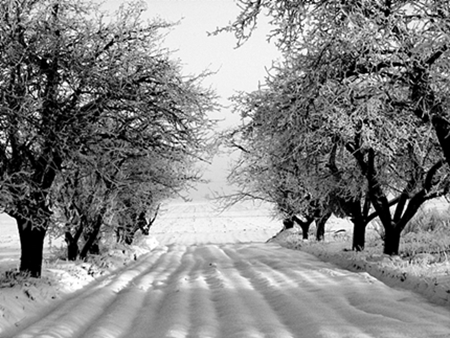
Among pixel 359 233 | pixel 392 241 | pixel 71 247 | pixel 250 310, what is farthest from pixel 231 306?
pixel 71 247

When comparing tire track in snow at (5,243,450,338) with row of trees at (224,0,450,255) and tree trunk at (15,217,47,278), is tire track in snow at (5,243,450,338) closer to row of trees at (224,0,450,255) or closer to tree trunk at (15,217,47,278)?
tree trunk at (15,217,47,278)

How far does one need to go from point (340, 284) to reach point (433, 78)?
14.9 ft

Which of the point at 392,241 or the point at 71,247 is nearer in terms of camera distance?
the point at 392,241

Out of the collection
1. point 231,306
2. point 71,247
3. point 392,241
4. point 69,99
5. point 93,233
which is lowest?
point 71,247

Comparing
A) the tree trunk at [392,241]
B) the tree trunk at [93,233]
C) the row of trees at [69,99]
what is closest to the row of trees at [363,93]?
the tree trunk at [392,241]

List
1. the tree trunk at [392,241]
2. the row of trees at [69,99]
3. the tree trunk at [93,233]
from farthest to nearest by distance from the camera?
the tree trunk at [93,233]
the tree trunk at [392,241]
the row of trees at [69,99]

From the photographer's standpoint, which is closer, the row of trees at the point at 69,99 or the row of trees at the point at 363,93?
the row of trees at the point at 363,93

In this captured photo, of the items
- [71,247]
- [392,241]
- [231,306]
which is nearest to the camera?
[231,306]

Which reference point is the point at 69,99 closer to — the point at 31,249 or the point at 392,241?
the point at 31,249

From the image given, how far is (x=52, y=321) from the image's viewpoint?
7652 mm

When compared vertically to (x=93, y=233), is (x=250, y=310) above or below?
below

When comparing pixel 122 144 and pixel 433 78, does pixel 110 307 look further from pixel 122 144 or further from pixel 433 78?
pixel 433 78

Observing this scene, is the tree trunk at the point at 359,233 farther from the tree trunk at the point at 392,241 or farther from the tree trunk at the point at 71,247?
the tree trunk at the point at 71,247

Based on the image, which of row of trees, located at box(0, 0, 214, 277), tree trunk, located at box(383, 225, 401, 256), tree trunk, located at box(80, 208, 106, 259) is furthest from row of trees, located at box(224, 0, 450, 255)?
tree trunk, located at box(80, 208, 106, 259)
